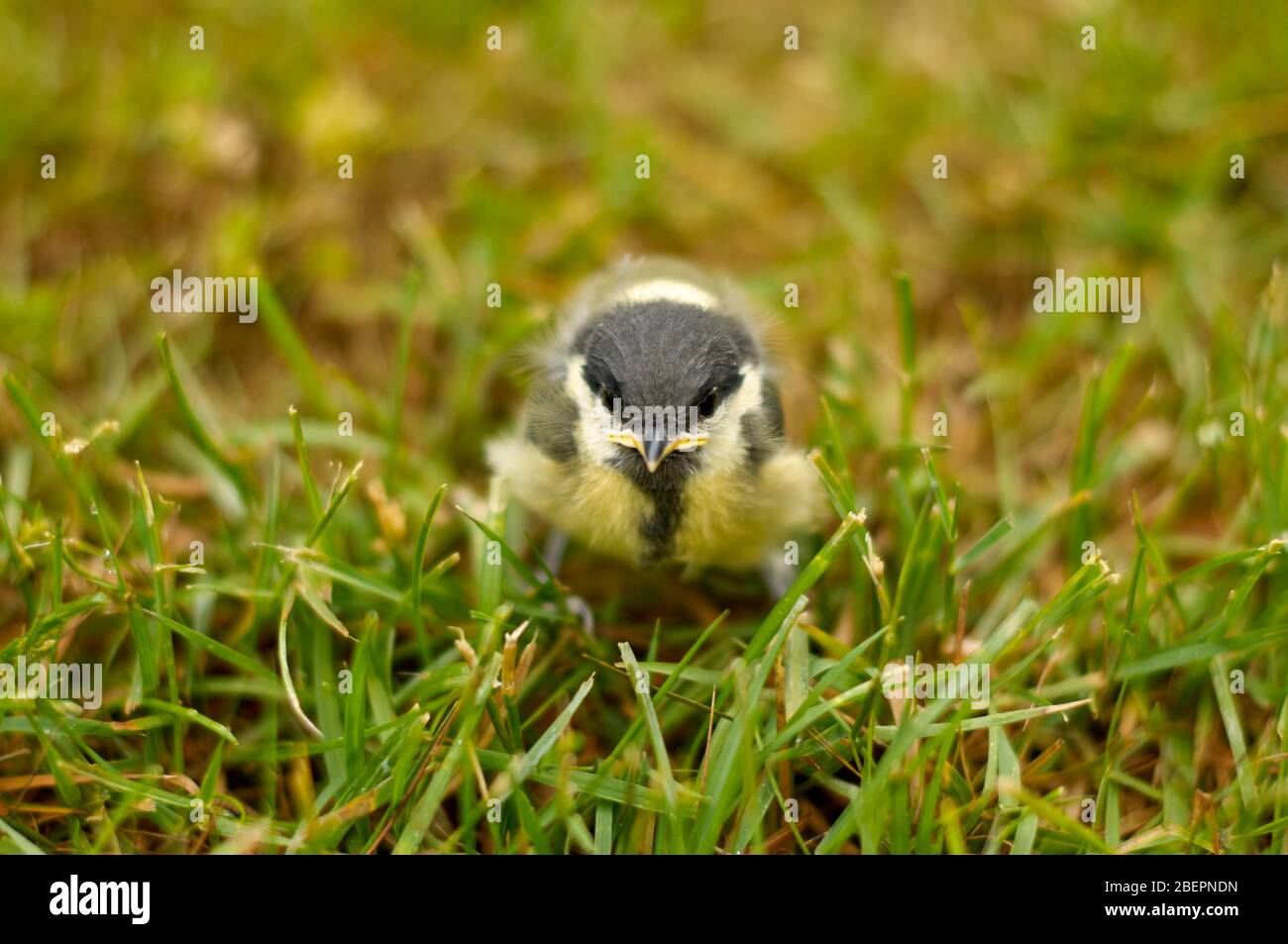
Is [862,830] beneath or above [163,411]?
beneath

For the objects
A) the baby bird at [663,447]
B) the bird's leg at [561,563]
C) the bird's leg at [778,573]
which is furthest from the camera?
the bird's leg at [778,573]

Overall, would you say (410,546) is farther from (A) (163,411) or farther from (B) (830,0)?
(B) (830,0)

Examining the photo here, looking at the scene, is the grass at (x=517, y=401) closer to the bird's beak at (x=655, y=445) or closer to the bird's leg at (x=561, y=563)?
the bird's leg at (x=561, y=563)

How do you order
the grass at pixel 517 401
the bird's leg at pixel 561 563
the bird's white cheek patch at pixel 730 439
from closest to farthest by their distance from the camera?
the grass at pixel 517 401 → the bird's white cheek patch at pixel 730 439 → the bird's leg at pixel 561 563

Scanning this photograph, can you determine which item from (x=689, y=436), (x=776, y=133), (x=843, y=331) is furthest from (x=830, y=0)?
(x=689, y=436)

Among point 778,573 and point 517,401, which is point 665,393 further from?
point 517,401

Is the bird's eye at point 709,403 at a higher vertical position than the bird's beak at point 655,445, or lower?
higher

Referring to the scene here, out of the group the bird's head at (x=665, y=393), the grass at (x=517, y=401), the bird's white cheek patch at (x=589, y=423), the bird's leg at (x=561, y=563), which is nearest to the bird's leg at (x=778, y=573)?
the grass at (x=517, y=401)

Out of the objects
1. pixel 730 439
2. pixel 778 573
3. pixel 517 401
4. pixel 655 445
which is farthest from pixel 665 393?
pixel 517 401
